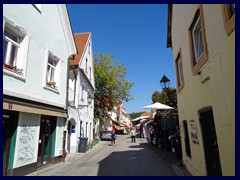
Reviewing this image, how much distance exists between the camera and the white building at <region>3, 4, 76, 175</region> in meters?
5.70

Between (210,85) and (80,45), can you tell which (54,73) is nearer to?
(210,85)

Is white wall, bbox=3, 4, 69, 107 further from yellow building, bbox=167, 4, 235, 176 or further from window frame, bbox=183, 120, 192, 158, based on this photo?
window frame, bbox=183, 120, 192, 158

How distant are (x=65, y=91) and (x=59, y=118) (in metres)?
1.58

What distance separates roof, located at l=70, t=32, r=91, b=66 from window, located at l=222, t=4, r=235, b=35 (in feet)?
36.3

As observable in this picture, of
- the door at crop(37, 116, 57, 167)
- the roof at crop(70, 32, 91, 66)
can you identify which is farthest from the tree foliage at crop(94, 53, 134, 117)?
the door at crop(37, 116, 57, 167)

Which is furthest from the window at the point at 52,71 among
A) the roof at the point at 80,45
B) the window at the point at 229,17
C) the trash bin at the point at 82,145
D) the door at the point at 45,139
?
the window at the point at 229,17

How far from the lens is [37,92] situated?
22.9 ft

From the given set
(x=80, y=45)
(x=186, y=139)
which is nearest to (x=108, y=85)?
(x=80, y=45)

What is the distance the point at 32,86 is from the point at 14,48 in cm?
152

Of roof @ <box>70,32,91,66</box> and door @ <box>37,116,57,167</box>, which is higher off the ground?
roof @ <box>70,32,91,66</box>

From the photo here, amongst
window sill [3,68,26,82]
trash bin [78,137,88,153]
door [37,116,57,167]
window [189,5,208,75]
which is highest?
window [189,5,208,75]

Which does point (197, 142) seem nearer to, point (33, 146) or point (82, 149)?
point (33, 146)

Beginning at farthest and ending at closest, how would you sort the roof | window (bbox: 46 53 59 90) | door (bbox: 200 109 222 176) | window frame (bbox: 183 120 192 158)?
the roof
window (bbox: 46 53 59 90)
window frame (bbox: 183 120 192 158)
door (bbox: 200 109 222 176)

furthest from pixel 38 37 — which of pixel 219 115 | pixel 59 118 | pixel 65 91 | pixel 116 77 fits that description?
pixel 116 77
